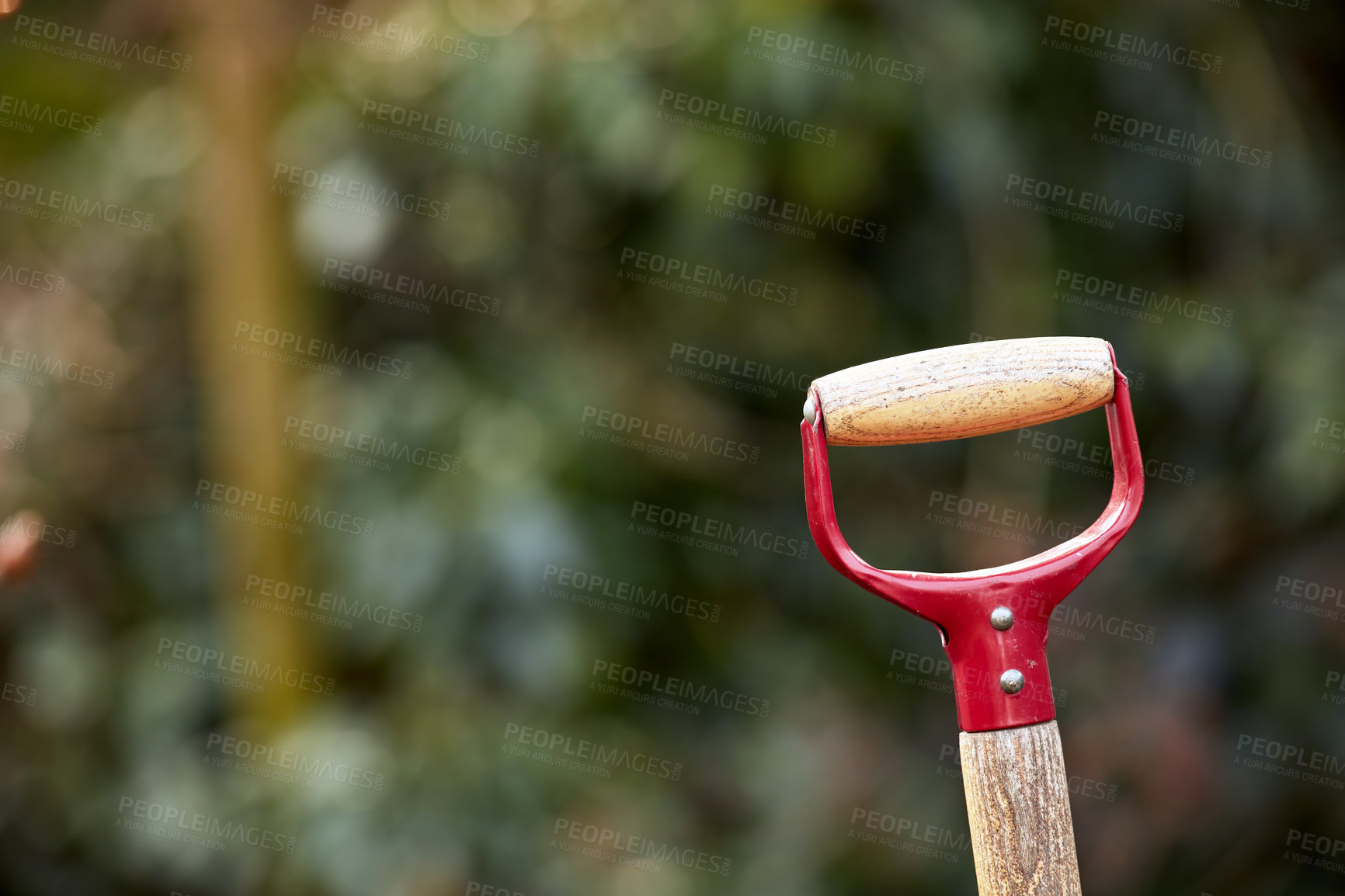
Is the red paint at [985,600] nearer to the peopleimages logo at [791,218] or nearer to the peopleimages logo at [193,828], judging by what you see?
the peopleimages logo at [791,218]

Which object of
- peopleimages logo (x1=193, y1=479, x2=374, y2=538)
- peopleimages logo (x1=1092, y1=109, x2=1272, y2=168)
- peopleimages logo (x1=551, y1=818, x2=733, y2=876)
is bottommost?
peopleimages logo (x1=551, y1=818, x2=733, y2=876)

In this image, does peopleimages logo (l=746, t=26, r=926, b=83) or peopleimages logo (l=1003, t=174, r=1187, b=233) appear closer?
peopleimages logo (l=746, t=26, r=926, b=83)

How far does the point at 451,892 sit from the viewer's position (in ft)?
4.63

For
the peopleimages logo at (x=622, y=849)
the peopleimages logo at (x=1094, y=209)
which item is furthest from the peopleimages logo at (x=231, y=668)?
the peopleimages logo at (x=1094, y=209)

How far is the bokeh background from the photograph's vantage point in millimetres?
1401

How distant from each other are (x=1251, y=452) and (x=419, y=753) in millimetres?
1155

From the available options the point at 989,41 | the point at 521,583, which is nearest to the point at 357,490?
the point at 521,583

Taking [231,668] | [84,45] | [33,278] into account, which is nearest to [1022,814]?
[231,668]

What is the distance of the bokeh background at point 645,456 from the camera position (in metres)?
1.40

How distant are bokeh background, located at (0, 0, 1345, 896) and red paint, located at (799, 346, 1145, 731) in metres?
0.87

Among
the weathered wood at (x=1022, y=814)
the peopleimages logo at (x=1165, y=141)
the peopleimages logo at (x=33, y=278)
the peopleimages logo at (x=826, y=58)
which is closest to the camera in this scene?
the weathered wood at (x=1022, y=814)

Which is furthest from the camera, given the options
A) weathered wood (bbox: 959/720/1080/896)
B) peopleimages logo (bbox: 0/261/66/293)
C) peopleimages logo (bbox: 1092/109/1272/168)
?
peopleimages logo (bbox: 0/261/66/293)

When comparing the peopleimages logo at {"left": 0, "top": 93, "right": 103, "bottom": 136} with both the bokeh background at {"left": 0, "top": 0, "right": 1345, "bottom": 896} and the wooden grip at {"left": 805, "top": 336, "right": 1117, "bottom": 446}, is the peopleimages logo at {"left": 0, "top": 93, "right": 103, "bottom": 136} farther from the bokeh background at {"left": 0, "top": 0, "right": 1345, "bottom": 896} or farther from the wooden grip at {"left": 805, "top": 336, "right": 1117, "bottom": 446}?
the wooden grip at {"left": 805, "top": 336, "right": 1117, "bottom": 446}

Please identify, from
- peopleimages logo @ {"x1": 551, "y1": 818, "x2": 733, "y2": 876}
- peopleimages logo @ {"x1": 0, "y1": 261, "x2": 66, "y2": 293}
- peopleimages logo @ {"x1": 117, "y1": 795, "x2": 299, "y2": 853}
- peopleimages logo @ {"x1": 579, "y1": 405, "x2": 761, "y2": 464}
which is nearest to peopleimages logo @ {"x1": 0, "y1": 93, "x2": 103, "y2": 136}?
peopleimages logo @ {"x1": 0, "y1": 261, "x2": 66, "y2": 293}
